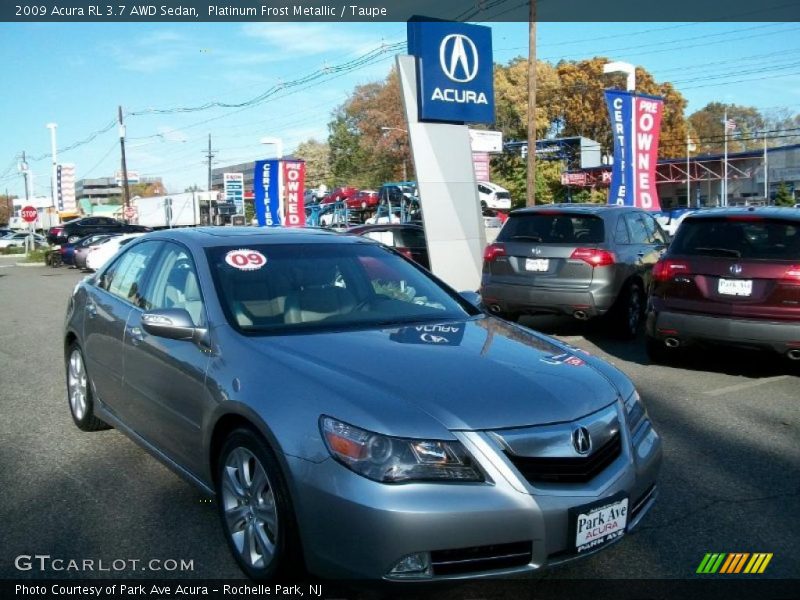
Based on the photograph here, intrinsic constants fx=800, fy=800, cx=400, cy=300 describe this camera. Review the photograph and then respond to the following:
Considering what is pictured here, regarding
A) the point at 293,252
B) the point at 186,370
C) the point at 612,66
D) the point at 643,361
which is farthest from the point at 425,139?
the point at 612,66

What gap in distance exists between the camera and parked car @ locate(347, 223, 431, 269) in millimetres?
14830

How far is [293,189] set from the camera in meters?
29.0

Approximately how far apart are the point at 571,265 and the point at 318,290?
19.7 ft

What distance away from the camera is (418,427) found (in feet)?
9.79

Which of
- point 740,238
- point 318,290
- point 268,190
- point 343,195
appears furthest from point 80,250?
point 318,290

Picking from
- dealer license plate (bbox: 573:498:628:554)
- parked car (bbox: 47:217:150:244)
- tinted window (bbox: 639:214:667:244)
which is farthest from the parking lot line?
parked car (bbox: 47:217:150:244)

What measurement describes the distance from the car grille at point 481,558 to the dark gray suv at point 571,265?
23.2 ft

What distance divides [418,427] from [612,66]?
101ft

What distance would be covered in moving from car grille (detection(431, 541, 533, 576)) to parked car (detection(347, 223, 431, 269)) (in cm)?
1193

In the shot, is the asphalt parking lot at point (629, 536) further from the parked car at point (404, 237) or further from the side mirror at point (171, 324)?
the parked car at point (404, 237)

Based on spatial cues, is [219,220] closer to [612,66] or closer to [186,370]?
[612,66]

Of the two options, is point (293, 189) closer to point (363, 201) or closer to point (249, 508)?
point (363, 201)

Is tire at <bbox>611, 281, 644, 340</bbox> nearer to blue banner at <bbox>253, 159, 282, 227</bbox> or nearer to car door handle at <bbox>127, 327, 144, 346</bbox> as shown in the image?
car door handle at <bbox>127, 327, 144, 346</bbox>

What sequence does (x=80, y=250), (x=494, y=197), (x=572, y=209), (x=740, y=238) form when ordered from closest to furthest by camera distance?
1. (x=740, y=238)
2. (x=572, y=209)
3. (x=80, y=250)
4. (x=494, y=197)
